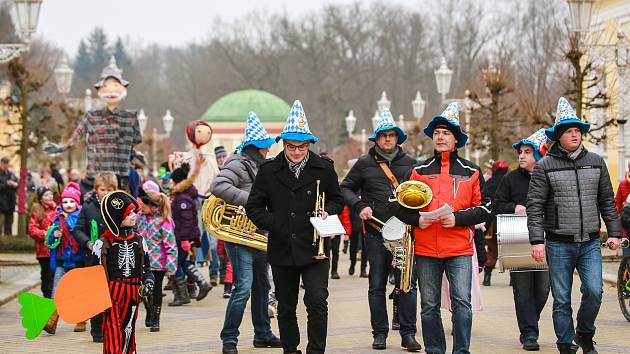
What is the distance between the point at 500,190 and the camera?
11820 mm

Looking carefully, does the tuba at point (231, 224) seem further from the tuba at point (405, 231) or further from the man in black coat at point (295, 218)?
the man in black coat at point (295, 218)

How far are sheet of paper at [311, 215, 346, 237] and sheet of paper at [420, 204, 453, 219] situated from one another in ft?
1.98

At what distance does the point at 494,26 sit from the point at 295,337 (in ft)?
267

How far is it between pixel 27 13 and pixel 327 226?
42.4 ft

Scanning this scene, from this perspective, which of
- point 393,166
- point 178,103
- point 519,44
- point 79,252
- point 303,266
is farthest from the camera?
point 178,103

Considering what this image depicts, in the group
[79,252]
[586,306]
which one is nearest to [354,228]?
[79,252]

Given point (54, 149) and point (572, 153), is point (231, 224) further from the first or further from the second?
point (54, 149)

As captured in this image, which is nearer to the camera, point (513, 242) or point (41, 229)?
point (513, 242)

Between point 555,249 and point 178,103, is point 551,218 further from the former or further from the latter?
point 178,103

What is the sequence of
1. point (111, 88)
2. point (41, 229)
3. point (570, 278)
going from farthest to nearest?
point (111, 88)
point (41, 229)
point (570, 278)

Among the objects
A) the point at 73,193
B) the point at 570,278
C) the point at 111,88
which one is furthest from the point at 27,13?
the point at 570,278

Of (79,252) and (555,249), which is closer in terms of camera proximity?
(555,249)

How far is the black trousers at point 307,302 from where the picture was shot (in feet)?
31.3

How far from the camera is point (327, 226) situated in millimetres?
9500
